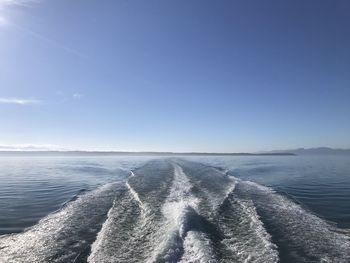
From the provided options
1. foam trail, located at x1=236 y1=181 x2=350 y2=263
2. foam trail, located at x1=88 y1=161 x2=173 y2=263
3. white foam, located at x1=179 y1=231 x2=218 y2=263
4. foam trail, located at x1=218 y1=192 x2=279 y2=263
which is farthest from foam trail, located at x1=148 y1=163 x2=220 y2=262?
foam trail, located at x1=236 y1=181 x2=350 y2=263

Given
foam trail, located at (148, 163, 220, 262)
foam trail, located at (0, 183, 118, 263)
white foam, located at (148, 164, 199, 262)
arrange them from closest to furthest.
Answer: foam trail, located at (148, 163, 220, 262), foam trail, located at (0, 183, 118, 263), white foam, located at (148, 164, 199, 262)

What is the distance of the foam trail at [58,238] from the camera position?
991 centimetres

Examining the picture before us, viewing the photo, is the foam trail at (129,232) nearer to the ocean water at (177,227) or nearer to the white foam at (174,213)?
the ocean water at (177,227)

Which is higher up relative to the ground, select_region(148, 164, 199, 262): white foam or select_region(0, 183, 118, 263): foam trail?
select_region(148, 164, 199, 262): white foam

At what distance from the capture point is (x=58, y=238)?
11672 mm

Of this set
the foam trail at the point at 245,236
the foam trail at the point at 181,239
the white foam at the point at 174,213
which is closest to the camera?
the foam trail at the point at 181,239

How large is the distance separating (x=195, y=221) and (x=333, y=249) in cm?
547

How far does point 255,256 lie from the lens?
9758 millimetres

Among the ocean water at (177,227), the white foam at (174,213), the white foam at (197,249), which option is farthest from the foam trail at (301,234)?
the white foam at (174,213)

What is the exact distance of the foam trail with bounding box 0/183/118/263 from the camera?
390 inches

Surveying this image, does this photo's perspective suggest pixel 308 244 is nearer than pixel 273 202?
Yes

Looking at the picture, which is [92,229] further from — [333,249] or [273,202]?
[273,202]

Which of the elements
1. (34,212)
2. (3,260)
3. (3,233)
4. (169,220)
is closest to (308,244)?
(169,220)

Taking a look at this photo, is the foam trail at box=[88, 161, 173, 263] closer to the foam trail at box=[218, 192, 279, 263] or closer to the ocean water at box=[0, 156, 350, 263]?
the ocean water at box=[0, 156, 350, 263]
